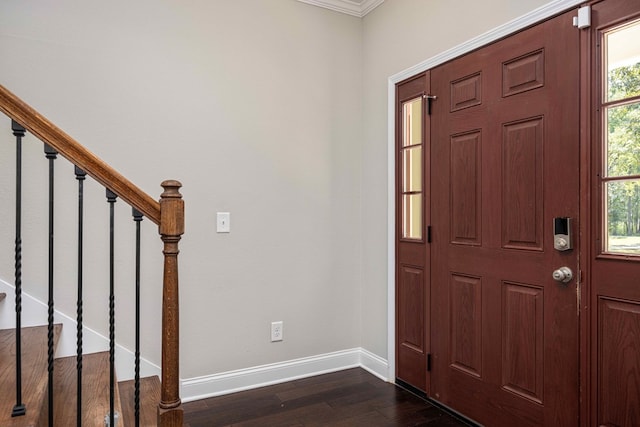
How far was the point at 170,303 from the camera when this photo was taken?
1.59 m

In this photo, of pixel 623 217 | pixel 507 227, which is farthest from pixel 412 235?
pixel 623 217

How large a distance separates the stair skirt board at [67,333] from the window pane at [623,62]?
2791mm

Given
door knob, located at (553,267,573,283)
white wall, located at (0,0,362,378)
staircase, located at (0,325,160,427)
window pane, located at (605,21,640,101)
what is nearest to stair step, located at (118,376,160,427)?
A: staircase, located at (0,325,160,427)

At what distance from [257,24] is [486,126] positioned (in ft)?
5.51

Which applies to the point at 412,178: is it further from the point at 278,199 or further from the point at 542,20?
the point at 542,20

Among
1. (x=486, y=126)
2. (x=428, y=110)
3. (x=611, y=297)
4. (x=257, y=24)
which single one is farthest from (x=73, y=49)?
(x=611, y=297)

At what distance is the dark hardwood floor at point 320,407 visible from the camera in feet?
7.55

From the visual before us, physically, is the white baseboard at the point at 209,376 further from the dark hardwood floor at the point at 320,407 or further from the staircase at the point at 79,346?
the staircase at the point at 79,346

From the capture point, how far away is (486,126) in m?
2.18

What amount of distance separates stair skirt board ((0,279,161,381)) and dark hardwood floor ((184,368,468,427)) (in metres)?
0.42

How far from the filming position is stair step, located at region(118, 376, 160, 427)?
184 cm

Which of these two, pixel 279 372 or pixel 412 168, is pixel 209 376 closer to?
pixel 279 372

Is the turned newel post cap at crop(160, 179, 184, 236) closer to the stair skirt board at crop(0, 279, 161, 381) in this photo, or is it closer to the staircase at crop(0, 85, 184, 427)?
the staircase at crop(0, 85, 184, 427)

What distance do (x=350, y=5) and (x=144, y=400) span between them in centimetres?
296
